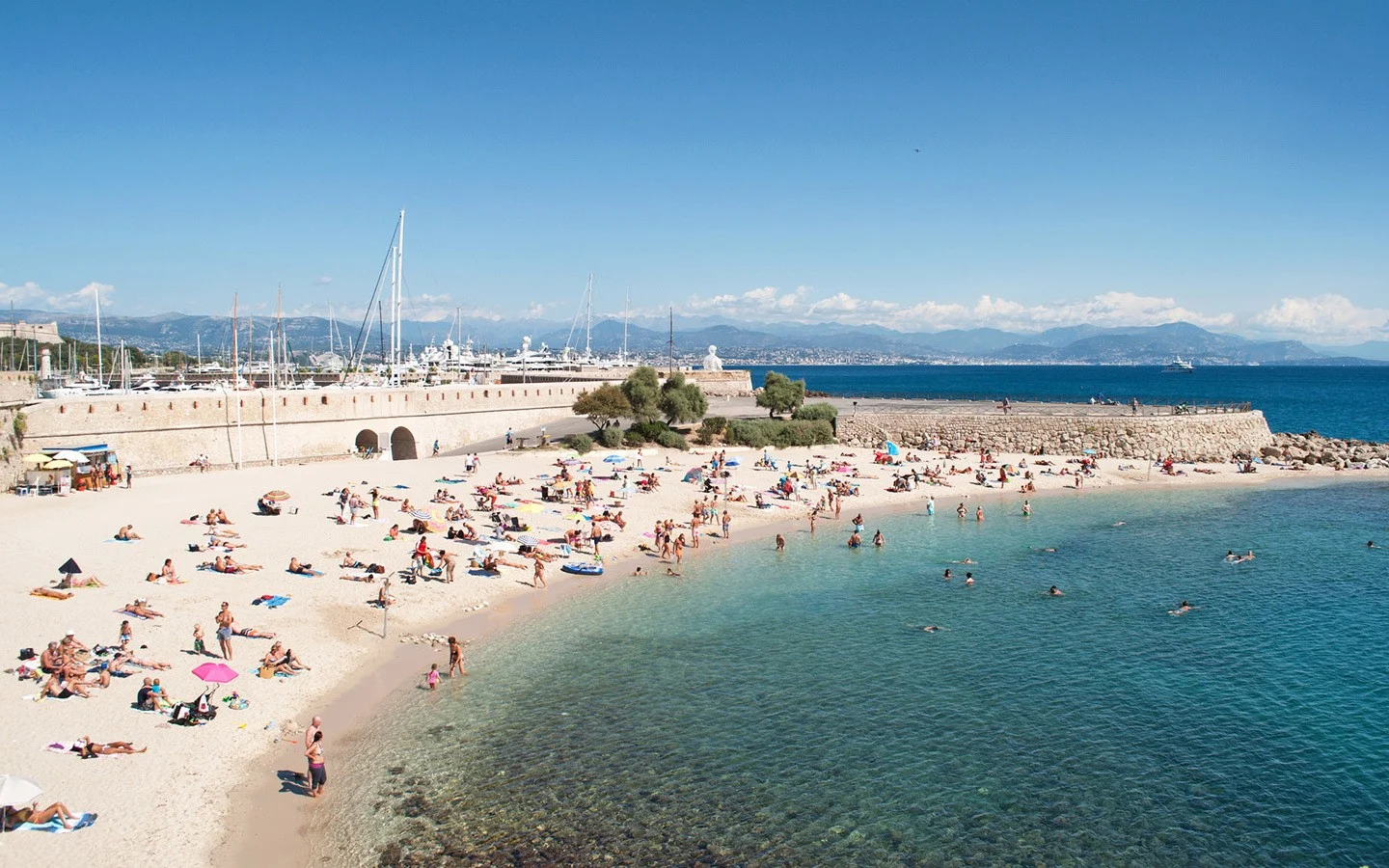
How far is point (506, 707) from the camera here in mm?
15852

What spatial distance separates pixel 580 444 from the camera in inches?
1694

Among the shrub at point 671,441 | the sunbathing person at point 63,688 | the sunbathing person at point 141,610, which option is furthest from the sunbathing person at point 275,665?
the shrub at point 671,441

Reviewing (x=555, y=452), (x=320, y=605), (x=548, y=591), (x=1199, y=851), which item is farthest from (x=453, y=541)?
(x=1199, y=851)

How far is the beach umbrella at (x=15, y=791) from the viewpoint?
1035cm

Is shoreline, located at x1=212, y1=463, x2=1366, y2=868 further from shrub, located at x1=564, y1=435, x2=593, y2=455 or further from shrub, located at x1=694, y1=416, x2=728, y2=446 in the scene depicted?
shrub, located at x1=694, y1=416, x2=728, y2=446

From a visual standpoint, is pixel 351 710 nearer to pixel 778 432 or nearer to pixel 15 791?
pixel 15 791

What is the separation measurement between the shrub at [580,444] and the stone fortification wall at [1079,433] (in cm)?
1621

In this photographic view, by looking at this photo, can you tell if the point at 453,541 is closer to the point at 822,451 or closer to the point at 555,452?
the point at 555,452

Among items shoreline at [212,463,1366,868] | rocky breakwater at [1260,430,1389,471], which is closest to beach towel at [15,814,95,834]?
shoreline at [212,463,1366,868]

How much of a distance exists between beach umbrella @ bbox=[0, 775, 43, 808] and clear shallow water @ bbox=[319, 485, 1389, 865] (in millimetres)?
3385

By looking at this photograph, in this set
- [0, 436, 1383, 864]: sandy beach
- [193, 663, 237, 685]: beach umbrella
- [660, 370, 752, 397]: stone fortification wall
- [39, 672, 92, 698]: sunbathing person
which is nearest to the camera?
[0, 436, 1383, 864]: sandy beach

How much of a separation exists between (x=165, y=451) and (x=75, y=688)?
924 inches

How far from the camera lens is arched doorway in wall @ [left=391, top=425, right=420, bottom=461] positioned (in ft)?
139

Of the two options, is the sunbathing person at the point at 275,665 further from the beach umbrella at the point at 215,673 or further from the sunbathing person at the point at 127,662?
the sunbathing person at the point at 127,662
